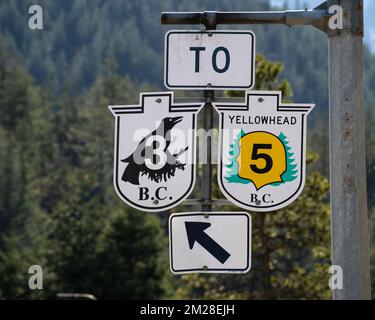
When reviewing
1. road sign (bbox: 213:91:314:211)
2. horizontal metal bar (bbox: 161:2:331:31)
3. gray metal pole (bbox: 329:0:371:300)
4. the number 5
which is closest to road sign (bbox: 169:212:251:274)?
road sign (bbox: 213:91:314:211)

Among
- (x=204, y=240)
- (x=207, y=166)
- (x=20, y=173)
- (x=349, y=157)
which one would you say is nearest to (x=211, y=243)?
(x=204, y=240)

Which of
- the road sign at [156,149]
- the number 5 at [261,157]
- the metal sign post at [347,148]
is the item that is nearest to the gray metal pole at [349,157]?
the metal sign post at [347,148]

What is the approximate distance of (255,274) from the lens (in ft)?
119

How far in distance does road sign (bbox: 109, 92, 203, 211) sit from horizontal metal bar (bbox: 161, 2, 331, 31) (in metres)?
0.56

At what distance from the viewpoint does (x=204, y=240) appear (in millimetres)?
6840

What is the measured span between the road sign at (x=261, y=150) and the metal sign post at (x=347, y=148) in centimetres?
15

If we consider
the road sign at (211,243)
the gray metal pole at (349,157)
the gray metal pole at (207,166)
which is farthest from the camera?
the gray metal pole at (207,166)

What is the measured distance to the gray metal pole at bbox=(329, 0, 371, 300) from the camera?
6.72 m

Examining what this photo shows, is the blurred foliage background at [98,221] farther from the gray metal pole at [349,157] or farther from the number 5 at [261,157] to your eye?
the gray metal pole at [349,157]

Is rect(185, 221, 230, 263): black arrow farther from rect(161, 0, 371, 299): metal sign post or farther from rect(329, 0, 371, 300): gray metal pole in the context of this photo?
rect(329, 0, 371, 300): gray metal pole

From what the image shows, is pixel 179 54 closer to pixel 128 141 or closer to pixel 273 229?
pixel 128 141

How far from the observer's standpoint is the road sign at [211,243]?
683 cm

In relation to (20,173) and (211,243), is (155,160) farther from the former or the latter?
(20,173)
